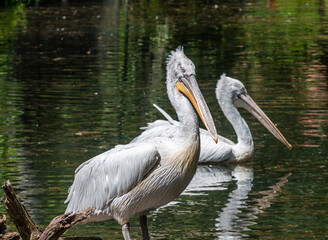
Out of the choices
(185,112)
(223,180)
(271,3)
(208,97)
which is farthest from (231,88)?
(271,3)

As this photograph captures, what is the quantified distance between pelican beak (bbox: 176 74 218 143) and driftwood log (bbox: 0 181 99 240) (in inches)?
34.2

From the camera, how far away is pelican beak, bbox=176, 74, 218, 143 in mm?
4379

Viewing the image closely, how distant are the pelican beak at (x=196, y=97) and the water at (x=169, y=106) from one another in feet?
3.39

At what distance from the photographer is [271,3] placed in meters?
25.2

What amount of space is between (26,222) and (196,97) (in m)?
1.24

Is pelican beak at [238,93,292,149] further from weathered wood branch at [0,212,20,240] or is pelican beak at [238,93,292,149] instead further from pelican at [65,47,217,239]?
weathered wood branch at [0,212,20,240]

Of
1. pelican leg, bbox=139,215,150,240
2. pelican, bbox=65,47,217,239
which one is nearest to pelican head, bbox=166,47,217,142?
pelican, bbox=65,47,217,239

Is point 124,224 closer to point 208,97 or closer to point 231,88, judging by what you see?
point 231,88

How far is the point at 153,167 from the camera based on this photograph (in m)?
4.43

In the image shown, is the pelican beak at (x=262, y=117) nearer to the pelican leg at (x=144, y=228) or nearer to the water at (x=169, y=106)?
the water at (x=169, y=106)

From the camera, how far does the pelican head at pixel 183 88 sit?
4.41 metres

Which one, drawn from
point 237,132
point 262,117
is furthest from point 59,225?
point 262,117

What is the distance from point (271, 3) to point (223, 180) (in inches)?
759

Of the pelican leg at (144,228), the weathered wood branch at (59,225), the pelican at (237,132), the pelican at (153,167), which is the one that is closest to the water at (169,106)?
the pelican at (237,132)
